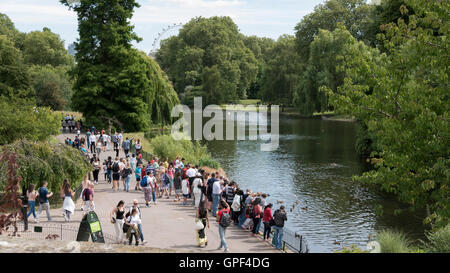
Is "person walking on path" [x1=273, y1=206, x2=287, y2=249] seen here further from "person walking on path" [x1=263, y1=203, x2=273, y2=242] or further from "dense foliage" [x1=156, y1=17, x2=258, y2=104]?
"dense foliage" [x1=156, y1=17, x2=258, y2=104]

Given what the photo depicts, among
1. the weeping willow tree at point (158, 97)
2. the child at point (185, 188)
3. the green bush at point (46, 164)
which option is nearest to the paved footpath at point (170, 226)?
the child at point (185, 188)

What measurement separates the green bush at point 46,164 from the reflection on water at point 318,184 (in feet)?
31.3

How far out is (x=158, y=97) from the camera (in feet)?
169

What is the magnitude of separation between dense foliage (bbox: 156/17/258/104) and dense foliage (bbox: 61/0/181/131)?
48691mm

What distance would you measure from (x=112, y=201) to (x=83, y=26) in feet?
98.2

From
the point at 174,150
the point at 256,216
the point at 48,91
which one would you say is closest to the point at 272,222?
the point at 256,216

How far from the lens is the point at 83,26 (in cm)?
4534

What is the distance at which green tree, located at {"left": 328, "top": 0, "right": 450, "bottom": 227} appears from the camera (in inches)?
466

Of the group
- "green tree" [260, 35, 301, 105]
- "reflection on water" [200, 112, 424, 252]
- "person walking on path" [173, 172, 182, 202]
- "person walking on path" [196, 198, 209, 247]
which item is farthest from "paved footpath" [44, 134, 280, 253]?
"green tree" [260, 35, 301, 105]

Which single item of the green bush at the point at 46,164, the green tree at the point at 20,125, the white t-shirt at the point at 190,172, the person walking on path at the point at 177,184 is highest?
the green tree at the point at 20,125

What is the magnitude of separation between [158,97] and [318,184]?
84.7ft

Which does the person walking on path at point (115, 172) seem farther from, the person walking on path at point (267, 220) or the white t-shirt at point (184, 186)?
the person walking on path at point (267, 220)

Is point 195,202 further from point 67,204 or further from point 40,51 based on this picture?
point 40,51

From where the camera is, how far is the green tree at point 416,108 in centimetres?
1183
